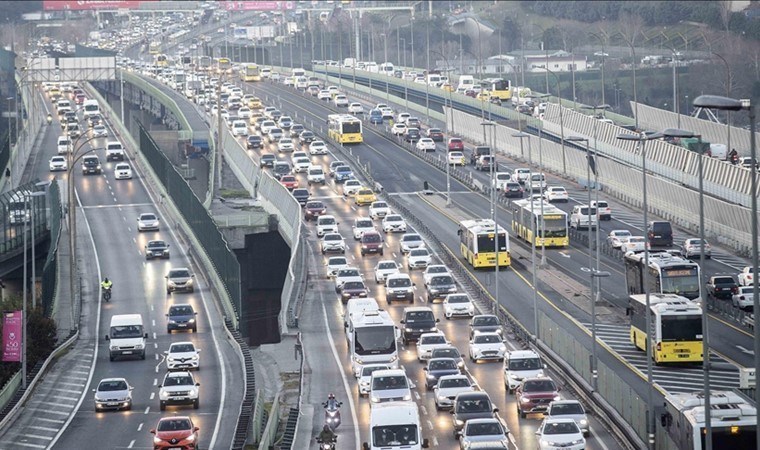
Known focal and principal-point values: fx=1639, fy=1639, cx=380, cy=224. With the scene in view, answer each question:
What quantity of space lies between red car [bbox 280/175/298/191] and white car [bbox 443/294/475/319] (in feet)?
148

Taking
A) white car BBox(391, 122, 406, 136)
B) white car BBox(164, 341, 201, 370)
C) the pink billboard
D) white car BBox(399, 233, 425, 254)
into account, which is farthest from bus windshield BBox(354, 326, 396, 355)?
white car BBox(391, 122, 406, 136)

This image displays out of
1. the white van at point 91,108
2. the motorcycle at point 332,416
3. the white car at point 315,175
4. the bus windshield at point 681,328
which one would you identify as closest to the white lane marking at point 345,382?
the motorcycle at point 332,416

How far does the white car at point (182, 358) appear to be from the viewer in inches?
2522

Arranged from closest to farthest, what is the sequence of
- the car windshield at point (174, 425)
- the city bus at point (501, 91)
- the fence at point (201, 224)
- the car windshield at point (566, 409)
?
the car windshield at point (566, 409) → the car windshield at point (174, 425) → the fence at point (201, 224) → the city bus at point (501, 91)

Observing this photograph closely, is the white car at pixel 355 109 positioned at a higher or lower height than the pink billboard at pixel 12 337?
higher

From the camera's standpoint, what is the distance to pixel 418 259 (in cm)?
8312

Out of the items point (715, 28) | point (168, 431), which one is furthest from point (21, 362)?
point (715, 28)

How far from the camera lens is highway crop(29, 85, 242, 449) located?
53.7 meters

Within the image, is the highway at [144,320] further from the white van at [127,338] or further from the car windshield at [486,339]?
the car windshield at [486,339]

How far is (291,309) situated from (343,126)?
218 ft

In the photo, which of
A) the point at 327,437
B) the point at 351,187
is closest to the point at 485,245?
the point at 351,187

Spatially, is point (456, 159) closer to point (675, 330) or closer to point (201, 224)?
point (201, 224)

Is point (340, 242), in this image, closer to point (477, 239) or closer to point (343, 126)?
point (477, 239)

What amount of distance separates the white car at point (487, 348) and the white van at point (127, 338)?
51.0ft
